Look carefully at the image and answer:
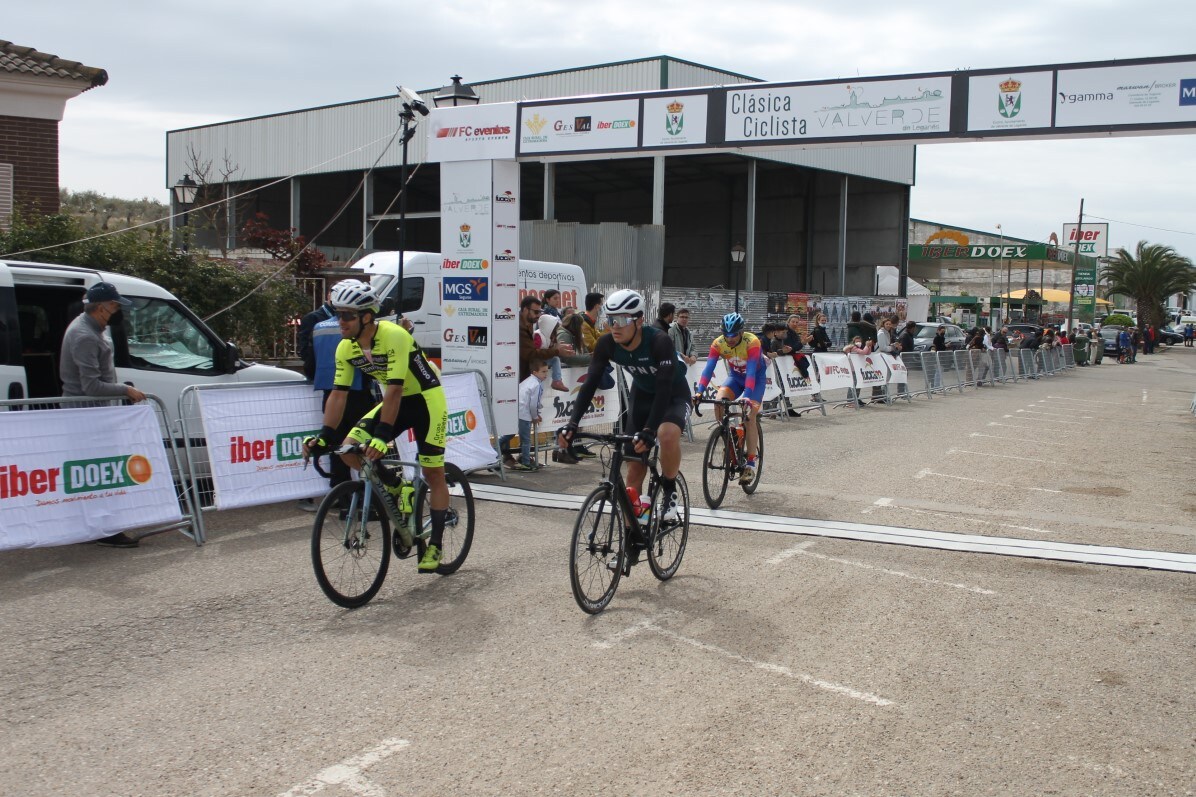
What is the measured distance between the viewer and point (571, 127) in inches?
464

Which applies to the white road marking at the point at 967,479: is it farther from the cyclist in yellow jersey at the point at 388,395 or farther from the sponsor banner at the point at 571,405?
the cyclist in yellow jersey at the point at 388,395

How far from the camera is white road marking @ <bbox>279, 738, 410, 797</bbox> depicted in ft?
12.1

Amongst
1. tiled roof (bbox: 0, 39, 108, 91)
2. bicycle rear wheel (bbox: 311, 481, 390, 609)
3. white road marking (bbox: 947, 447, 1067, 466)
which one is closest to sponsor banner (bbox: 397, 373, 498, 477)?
bicycle rear wheel (bbox: 311, 481, 390, 609)

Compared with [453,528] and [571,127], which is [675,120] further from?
[453,528]

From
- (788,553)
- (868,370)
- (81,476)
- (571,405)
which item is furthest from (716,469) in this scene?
(868,370)

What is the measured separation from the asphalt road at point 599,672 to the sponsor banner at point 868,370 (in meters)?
11.1

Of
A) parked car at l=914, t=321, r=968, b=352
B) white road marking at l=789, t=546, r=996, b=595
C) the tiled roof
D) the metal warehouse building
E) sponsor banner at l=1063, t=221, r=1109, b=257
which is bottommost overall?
white road marking at l=789, t=546, r=996, b=595

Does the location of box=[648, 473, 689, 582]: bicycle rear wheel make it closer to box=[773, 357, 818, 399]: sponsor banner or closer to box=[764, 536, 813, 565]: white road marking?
box=[764, 536, 813, 565]: white road marking

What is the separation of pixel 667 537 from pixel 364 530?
2003 millimetres

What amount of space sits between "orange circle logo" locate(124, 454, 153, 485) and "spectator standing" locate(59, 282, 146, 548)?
0.42 m

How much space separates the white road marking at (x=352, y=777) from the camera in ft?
12.1

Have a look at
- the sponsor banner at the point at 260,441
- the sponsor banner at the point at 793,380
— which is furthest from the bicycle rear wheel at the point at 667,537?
the sponsor banner at the point at 793,380

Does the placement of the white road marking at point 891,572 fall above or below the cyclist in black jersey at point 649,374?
below

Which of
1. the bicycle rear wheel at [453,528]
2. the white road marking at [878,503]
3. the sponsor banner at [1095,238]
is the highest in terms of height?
the sponsor banner at [1095,238]
